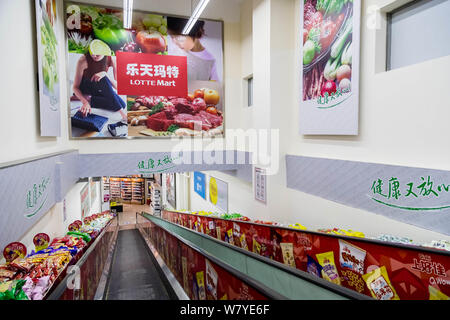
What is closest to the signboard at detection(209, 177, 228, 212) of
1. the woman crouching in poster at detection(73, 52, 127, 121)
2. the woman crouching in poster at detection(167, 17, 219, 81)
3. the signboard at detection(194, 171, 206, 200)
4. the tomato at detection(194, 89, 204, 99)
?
the signboard at detection(194, 171, 206, 200)

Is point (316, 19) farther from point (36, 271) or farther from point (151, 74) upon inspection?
point (36, 271)

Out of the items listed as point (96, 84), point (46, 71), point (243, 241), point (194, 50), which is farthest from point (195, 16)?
point (243, 241)

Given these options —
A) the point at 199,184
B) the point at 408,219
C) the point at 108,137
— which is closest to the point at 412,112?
the point at 408,219

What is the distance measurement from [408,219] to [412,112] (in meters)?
1.40

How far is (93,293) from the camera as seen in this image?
9.52ft

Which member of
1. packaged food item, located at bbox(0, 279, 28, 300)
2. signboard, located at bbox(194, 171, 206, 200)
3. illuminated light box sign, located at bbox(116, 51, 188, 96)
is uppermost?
illuminated light box sign, located at bbox(116, 51, 188, 96)

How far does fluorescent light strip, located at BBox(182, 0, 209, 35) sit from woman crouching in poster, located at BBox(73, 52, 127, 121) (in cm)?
200

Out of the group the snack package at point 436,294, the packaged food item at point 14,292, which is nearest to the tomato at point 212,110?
the packaged food item at point 14,292

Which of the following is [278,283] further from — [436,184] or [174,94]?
[174,94]

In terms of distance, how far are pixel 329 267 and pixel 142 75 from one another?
6252mm

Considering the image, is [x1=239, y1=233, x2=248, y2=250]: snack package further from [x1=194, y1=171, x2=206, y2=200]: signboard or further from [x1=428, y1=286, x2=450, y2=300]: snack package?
[x1=194, y1=171, x2=206, y2=200]: signboard

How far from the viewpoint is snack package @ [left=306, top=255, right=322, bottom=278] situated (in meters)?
2.91

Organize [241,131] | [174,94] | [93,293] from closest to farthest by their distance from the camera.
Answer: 1. [93,293]
2. [174,94]
3. [241,131]

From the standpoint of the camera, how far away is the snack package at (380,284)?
Answer: 2.27 m
